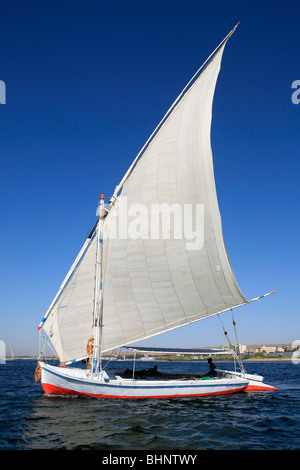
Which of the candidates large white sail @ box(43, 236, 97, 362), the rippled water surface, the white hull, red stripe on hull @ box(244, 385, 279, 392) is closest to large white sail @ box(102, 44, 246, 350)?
large white sail @ box(43, 236, 97, 362)

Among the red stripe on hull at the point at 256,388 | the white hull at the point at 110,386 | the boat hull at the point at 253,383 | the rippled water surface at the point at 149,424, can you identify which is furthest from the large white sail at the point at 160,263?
the red stripe on hull at the point at 256,388

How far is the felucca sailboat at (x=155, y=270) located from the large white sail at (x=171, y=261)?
57 mm

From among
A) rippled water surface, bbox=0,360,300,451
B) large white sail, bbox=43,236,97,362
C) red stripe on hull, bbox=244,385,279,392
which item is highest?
large white sail, bbox=43,236,97,362

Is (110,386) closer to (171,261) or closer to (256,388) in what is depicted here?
(171,261)

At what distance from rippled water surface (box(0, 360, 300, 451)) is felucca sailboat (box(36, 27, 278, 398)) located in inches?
71.3

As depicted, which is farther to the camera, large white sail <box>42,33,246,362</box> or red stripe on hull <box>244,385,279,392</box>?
red stripe on hull <box>244,385,279,392</box>

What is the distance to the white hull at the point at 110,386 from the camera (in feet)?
58.1

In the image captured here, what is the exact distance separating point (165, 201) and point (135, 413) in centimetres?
1100

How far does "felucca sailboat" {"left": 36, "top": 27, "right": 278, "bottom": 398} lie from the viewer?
737 inches

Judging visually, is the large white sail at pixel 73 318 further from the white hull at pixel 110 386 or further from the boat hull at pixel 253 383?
the boat hull at pixel 253 383

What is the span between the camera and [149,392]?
18.2m

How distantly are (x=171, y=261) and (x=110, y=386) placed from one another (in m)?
7.52

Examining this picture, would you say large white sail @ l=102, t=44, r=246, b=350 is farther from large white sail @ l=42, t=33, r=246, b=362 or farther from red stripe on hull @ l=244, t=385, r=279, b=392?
red stripe on hull @ l=244, t=385, r=279, b=392

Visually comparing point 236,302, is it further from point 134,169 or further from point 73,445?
point 73,445
